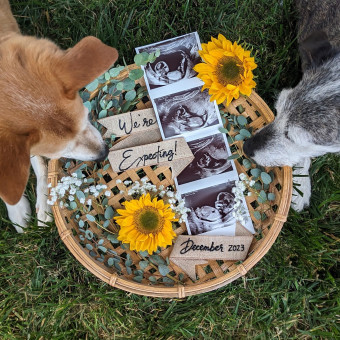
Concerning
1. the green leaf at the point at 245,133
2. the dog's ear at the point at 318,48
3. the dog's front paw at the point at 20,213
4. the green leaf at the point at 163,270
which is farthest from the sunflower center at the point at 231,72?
the dog's front paw at the point at 20,213

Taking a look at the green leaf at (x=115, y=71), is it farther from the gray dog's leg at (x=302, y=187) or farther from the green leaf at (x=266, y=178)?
the gray dog's leg at (x=302, y=187)

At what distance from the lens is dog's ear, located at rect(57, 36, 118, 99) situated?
193cm

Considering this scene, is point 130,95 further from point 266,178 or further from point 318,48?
point 318,48

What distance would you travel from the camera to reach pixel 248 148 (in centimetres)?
264

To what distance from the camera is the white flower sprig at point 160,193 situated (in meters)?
2.58

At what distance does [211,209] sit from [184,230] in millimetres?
244

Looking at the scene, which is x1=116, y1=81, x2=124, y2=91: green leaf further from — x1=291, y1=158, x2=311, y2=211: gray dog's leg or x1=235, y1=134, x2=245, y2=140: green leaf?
x1=291, y1=158, x2=311, y2=211: gray dog's leg

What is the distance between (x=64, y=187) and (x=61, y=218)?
22 centimetres

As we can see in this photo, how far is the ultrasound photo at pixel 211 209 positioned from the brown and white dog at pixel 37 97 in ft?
3.19

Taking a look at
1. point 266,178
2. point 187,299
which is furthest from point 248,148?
point 187,299

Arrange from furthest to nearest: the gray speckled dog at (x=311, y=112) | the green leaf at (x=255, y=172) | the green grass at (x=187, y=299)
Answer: the green grass at (x=187, y=299) → the green leaf at (x=255, y=172) → the gray speckled dog at (x=311, y=112)

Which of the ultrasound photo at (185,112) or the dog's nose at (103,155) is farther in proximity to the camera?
the ultrasound photo at (185,112)

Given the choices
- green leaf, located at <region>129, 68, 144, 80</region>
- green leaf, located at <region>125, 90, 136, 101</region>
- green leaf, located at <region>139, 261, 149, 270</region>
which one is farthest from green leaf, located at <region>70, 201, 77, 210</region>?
green leaf, located at <region>129, 68, 144, 80</region>

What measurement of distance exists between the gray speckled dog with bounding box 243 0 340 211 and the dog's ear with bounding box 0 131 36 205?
1469mm
